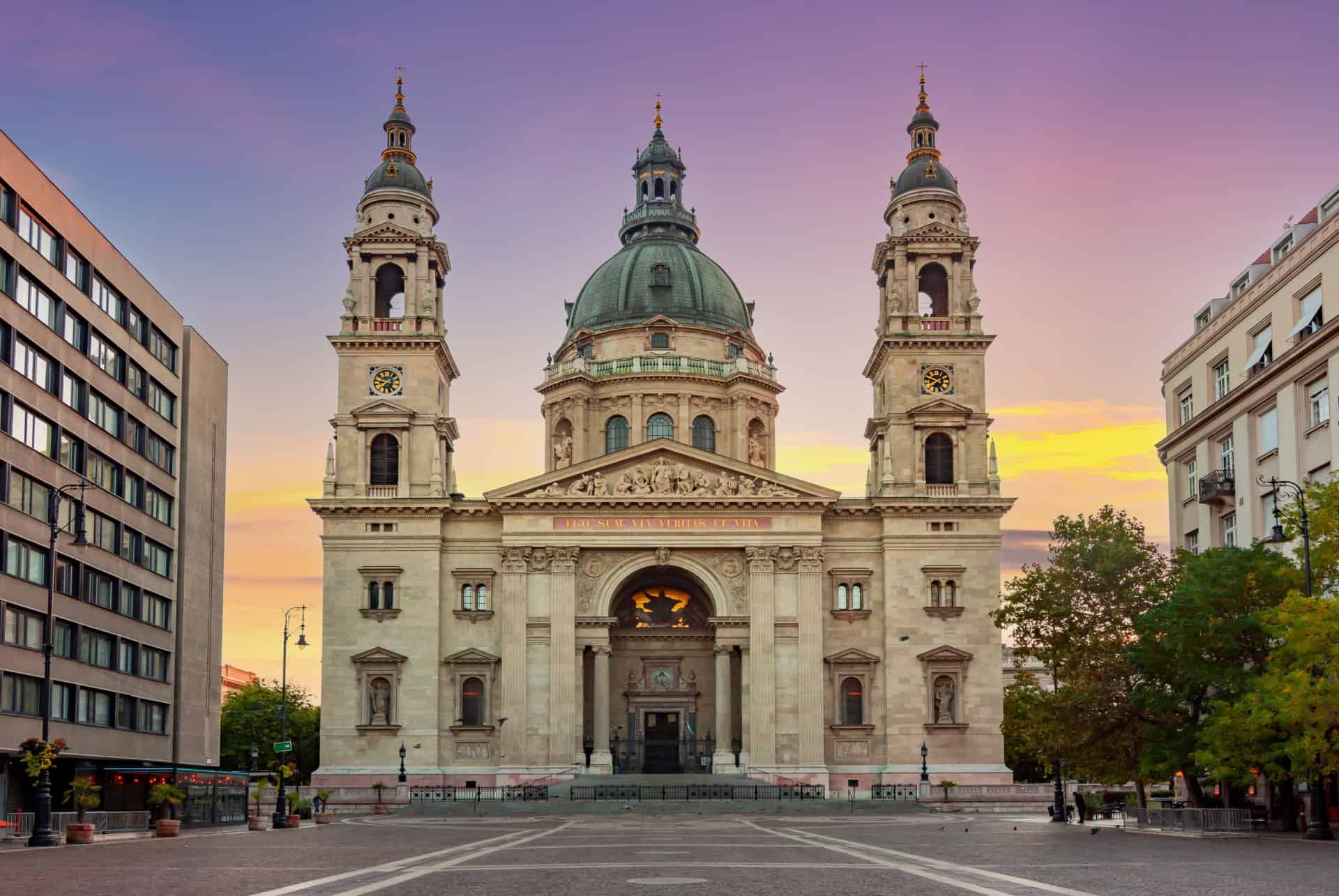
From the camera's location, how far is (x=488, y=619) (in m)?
78.7

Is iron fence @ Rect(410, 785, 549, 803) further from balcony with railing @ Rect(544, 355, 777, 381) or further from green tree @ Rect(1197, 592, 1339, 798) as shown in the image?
green tree @ Rect(1197, 592, 1339, 798)

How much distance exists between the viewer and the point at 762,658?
77.2 metres

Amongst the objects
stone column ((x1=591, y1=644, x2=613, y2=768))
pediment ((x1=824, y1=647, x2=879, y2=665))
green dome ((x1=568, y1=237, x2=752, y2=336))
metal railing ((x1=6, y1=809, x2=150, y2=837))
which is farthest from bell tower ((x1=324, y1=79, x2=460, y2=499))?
metal railing ((x1=6, y1=809, x2=150, y2=837))

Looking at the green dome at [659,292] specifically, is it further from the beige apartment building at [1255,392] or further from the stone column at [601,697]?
the beige apartment building at [1255,392]

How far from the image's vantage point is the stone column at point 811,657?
7656 cm

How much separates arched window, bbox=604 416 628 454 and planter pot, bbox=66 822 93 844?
55.7m

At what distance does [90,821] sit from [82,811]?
5.43m

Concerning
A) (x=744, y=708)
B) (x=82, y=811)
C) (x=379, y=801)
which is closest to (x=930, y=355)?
(x=744, y=708)

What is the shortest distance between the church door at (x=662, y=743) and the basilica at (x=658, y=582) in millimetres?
112

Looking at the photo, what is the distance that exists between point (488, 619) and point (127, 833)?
32.5m

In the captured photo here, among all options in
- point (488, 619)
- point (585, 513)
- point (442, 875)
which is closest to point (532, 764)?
point (488, 619)

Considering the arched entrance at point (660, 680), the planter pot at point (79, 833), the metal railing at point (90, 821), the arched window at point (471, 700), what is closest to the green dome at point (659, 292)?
the arched entrance at point (660, 680)

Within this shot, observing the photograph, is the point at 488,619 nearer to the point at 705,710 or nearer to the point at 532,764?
the point at 532,764

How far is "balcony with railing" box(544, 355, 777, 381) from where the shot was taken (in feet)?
308
